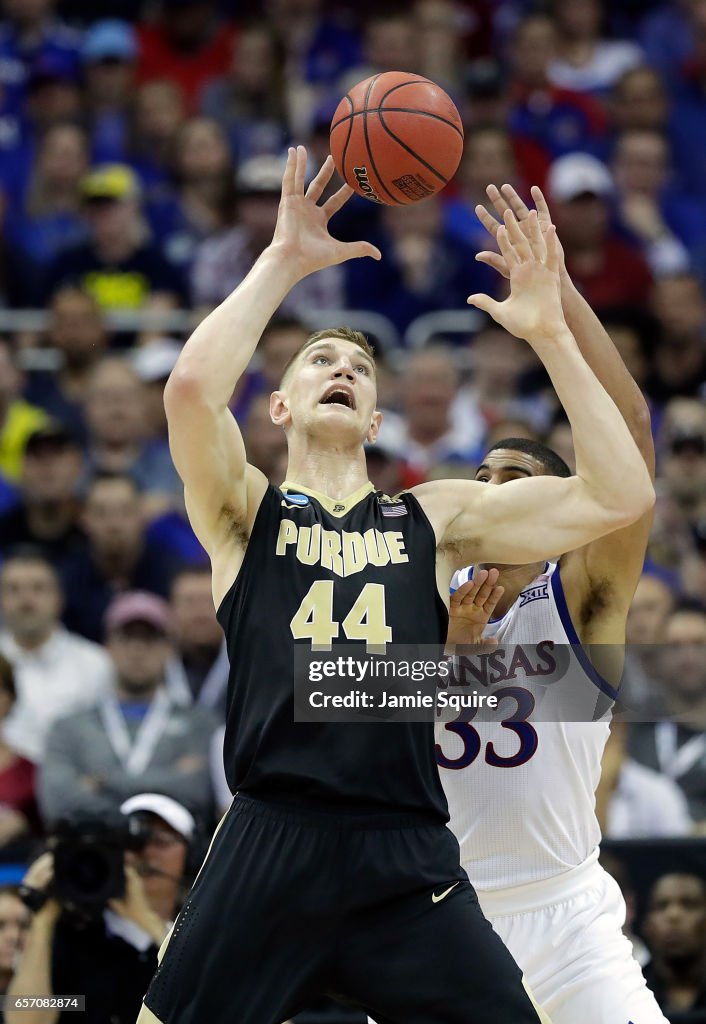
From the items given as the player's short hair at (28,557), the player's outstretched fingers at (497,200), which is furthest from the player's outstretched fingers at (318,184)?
the player's short hair at (28,557)

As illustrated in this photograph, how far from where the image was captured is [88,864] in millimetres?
6617

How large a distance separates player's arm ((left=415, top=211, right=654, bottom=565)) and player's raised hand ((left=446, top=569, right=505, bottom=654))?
44 cm

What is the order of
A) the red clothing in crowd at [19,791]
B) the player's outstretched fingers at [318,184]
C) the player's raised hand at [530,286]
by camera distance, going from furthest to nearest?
the red clothing in crowd at [19,791] → the player's outstretched fingers at [318,184] → the player's raised hand at [530,286]

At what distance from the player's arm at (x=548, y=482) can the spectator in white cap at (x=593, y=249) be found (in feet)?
22.3

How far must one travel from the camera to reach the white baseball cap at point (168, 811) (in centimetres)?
691

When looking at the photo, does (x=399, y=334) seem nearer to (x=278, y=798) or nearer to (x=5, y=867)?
(x=5, y=867)

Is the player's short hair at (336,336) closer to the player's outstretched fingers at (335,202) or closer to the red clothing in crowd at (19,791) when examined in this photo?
the player's outstretched fingers at (335,202)

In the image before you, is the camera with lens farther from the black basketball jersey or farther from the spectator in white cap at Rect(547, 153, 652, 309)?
the spectator in white cap at Rect(547, 153, 652, 309)

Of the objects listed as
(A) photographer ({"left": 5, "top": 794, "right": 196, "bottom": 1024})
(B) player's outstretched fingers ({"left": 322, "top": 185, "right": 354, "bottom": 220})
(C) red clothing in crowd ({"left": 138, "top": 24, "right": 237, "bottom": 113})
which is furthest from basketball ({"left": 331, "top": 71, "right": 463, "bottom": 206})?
(C) red clothing in crowd ({"left": 138, "top": 24, "right": 237, "bottom": 113})

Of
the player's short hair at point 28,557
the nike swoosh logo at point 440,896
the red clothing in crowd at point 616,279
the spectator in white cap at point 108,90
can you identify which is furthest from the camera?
the spectator in white cap at point 108,90

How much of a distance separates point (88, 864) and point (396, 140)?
3.16 metres

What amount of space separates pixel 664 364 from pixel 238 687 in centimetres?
713

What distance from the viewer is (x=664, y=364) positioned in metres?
11.3

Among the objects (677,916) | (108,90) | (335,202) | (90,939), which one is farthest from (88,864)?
(108,90)
